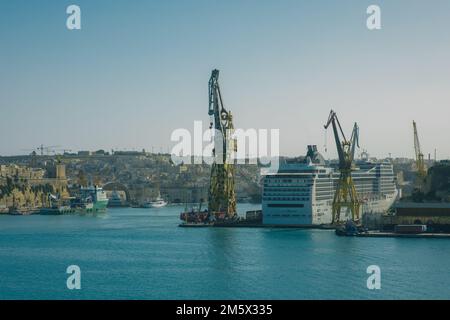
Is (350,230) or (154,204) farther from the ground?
(350,230)

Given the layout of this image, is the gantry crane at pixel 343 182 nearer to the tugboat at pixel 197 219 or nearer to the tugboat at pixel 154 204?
the tugboat at pixel 197 219

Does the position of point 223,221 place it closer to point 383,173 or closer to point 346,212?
point 346,212

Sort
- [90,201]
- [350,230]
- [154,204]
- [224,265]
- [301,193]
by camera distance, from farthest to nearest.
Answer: [154,204]
[90,201]
[301,193]
[350,230]
[224,265]

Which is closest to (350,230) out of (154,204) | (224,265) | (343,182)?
(343,182)

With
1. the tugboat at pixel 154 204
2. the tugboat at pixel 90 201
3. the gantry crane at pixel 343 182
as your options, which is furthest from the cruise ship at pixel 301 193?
the tugboat at pixel 154 204

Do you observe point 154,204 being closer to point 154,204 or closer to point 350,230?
point 154,204

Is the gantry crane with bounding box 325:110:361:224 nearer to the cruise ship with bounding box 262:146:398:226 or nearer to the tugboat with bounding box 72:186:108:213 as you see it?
the cruise ship with bounding box 262:146:398:226

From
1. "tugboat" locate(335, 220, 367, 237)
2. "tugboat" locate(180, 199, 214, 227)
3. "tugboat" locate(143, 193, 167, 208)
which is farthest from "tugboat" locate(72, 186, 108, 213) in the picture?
"tugboat" locate(335, 220, 367, 237)
